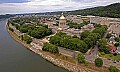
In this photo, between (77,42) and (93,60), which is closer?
(93,60)

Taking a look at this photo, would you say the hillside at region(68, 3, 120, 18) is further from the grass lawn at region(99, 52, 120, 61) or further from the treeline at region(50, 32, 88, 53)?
the grass lawn at region(99, 52, 120, 61)

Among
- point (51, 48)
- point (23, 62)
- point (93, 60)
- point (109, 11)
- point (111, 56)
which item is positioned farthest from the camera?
point (109, 11)

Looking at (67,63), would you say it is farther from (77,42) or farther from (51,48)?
(77,42)

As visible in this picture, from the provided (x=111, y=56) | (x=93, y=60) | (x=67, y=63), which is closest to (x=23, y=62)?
(x=67, y=63)

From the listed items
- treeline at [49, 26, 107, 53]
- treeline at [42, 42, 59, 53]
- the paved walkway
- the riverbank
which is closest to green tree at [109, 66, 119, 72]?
the riverbank

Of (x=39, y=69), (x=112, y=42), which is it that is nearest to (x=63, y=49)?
(x=39, y=69)

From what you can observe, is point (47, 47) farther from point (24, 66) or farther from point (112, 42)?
point (112, 42)

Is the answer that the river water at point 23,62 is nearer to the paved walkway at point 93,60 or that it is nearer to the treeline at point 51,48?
the treeline at point 51,48

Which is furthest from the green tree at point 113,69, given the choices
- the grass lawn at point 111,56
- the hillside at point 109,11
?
the hillside at point 109,11

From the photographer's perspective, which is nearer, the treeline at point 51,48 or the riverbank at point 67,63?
the riverbank at point 67,63

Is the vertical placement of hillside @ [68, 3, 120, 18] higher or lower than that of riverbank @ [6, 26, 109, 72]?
higher

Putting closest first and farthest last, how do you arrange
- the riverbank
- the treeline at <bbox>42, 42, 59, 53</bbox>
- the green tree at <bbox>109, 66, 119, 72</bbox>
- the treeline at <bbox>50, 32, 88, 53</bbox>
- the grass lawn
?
the green tree at <bbox>109, 66, 119, 72</bbox> → the riverbank → the grass lawn → the treeline at <bbox>50, 32, 88, 53</bbox> → the treeline at <bbox>42, 42, 59, 53</bbox>
